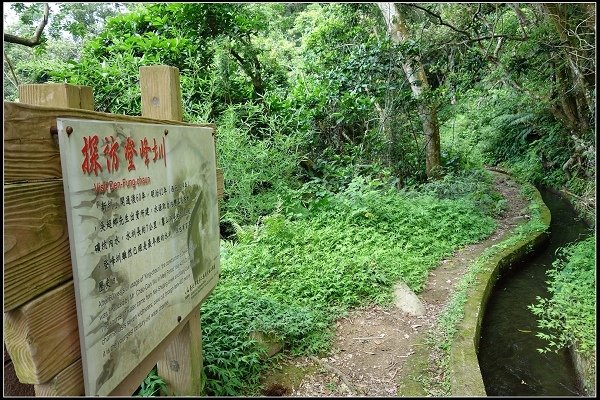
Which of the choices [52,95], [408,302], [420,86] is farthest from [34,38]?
[420,86]

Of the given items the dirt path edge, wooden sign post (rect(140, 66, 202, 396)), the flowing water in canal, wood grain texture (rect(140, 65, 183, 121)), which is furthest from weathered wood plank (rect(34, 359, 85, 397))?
the flowing water in canal

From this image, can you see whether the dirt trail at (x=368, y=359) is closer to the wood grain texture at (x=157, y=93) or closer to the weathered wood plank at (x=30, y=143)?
the wood grain texture at (x=157, y=93)

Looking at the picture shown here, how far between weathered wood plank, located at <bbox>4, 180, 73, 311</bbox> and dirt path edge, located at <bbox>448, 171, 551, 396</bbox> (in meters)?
3.12

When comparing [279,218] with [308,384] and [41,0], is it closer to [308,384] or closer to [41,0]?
[308,384]

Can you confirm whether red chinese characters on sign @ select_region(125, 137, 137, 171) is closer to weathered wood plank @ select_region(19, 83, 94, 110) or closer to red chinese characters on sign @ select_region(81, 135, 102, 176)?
red chinese characters on sign @ select_region(81, 135, 102, 176)

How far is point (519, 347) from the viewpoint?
15.1 ft

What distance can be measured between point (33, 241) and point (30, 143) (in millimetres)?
288

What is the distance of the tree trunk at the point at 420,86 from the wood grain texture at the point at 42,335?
335 inches

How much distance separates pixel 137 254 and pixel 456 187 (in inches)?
374

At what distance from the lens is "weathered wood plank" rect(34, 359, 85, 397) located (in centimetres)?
125

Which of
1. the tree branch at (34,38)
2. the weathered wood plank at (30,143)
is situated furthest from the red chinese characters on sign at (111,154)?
the tree branch at (34,38)

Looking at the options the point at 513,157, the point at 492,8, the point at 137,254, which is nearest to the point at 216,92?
the point at 137,254

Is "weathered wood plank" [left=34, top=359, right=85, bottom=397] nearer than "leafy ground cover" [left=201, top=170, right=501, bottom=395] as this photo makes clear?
Yes

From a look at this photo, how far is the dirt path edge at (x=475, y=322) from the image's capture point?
11.0 ft
